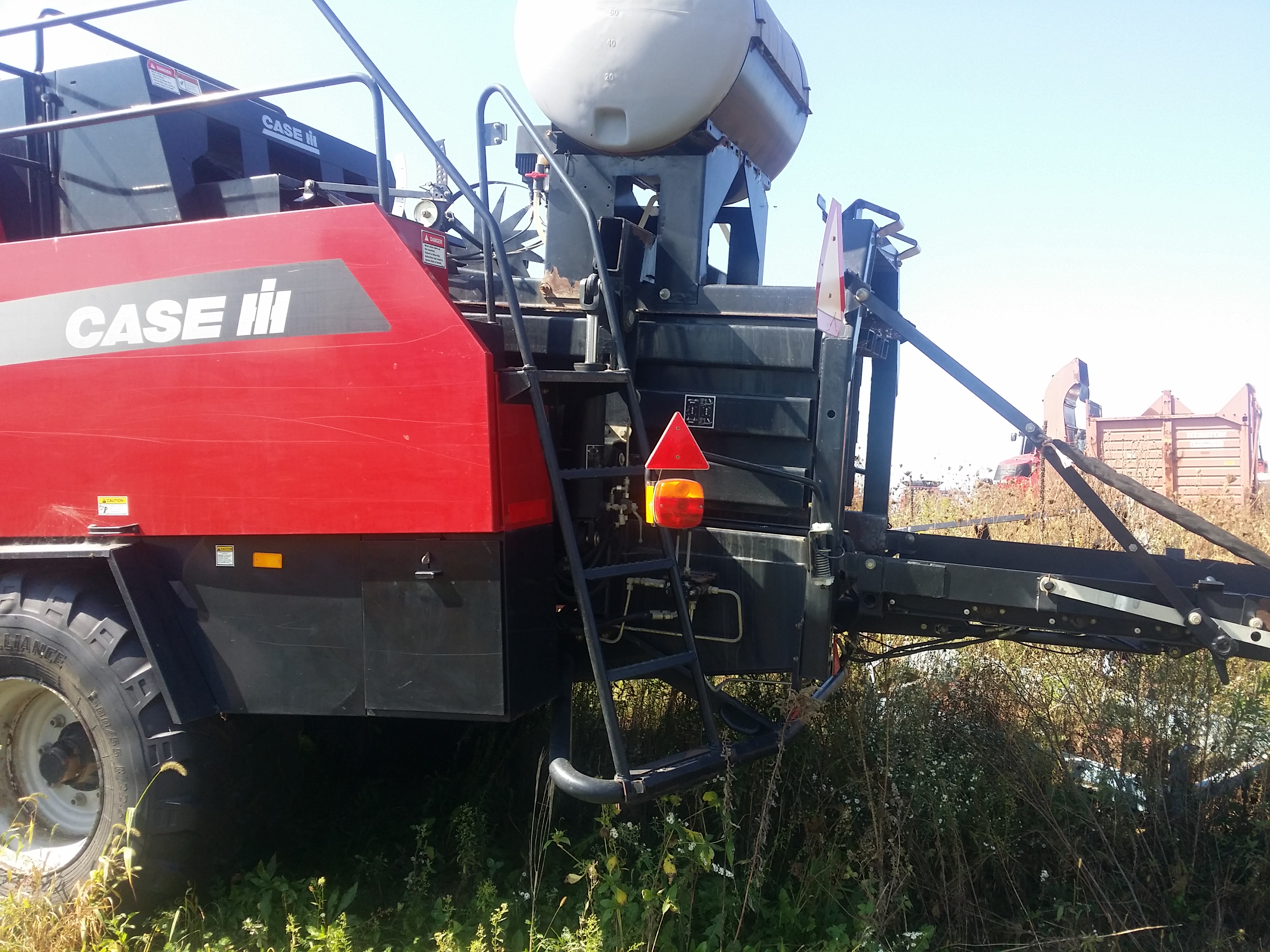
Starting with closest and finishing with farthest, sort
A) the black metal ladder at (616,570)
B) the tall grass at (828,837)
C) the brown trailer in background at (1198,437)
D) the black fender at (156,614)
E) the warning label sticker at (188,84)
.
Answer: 1. the black metal ladder at (616,570)
2. the black fender at (156,614)
3. the tall grass at (828,837)
4. the warning label sticker at (188,84)
5. the brown trailer in background at (1198,437)

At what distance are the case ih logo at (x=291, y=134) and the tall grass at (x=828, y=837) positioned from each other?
2.55m

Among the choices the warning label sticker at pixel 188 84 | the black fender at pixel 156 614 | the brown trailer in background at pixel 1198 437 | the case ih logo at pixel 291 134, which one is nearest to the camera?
the black fender at pixel 156 614

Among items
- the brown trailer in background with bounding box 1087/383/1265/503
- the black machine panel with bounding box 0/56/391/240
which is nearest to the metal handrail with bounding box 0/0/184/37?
the black machine panel with bounding box 0/56/391/240

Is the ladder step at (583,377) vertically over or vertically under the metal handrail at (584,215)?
under

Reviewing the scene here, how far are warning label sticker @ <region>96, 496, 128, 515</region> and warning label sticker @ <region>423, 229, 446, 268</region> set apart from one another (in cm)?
126

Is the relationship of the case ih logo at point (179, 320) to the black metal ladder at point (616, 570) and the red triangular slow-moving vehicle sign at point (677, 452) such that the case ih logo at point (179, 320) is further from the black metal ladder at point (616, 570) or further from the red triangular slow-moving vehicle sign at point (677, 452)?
the red triangular slow-moving vehicle sign at point (677, 452)

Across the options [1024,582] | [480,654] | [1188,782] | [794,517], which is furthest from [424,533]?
[1188,782]

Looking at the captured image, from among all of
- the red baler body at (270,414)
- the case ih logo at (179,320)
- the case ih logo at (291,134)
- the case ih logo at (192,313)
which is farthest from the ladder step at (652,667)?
the case ih logo at (291,134)

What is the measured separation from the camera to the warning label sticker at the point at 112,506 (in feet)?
10.2

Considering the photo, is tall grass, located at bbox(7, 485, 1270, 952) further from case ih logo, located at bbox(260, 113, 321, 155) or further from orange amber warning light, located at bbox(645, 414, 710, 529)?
case ih logo, located at bbox(260, 113, 321, 155)

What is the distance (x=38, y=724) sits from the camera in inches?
138

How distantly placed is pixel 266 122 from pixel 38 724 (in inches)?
99.7

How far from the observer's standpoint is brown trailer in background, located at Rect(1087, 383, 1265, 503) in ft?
37.6

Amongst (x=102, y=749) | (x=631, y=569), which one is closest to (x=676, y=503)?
(x=631, y=569)
